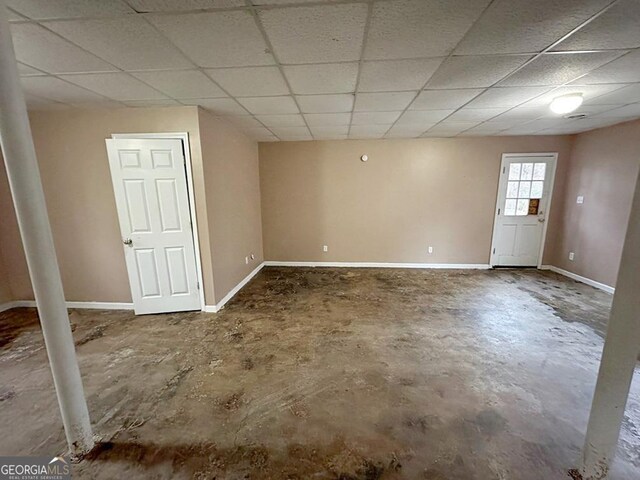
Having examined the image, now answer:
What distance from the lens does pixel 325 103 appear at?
112 inches

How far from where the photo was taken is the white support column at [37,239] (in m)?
1.22

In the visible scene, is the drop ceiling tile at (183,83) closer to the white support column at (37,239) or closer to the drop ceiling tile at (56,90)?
the drop ceiling tile at (56,90)

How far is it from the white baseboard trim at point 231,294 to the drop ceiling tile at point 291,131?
2.51 metres

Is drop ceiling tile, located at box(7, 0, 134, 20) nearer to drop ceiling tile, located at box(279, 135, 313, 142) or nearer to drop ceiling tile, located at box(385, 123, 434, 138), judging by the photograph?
drop ceiling tile, located at box(279, 135, 313, 142)

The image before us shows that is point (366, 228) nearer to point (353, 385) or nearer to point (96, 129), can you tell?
point (353, 385)

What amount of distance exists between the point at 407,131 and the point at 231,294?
385 cm

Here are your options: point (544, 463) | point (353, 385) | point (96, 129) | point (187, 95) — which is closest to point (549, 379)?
point (544, 463)

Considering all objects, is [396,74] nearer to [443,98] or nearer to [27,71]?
[443,98]

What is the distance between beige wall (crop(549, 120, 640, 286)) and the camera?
3.76 metres

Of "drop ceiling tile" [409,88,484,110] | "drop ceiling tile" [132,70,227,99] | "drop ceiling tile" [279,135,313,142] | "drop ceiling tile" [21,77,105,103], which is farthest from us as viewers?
"drop ceiling tile" [279,135,313,142]

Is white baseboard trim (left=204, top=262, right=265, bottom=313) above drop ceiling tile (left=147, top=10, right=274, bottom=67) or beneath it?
beneath

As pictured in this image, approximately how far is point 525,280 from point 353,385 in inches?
161

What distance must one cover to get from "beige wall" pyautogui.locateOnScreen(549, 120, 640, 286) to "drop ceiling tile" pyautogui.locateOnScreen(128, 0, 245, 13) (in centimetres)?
524

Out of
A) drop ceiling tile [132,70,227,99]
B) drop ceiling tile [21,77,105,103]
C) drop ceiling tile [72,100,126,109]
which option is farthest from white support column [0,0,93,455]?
drop ceiling tile [72,100,126,109]
